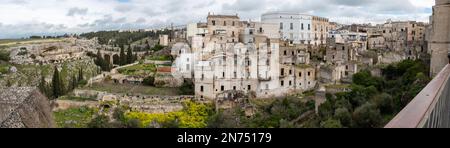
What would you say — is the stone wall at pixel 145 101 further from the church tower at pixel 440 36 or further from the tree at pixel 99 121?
the church tower at pixel 440 36

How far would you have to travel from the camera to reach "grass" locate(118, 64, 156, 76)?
2386 cm

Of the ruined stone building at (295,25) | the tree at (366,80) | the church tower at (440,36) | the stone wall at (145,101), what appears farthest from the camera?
the ruined stone building at (295,25)

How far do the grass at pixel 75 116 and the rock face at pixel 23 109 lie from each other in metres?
7.10

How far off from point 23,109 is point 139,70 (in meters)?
16.3

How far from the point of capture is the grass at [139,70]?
2386 centimetres

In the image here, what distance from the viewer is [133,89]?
850 inches

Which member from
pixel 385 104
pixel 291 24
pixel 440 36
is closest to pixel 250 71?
pixel 440 36

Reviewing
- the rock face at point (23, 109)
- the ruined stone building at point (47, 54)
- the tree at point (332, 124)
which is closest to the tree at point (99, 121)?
the rock face at point (23, 109)

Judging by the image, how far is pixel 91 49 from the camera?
49781mm

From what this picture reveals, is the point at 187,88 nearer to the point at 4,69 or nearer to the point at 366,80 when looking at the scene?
the point at 366,80
